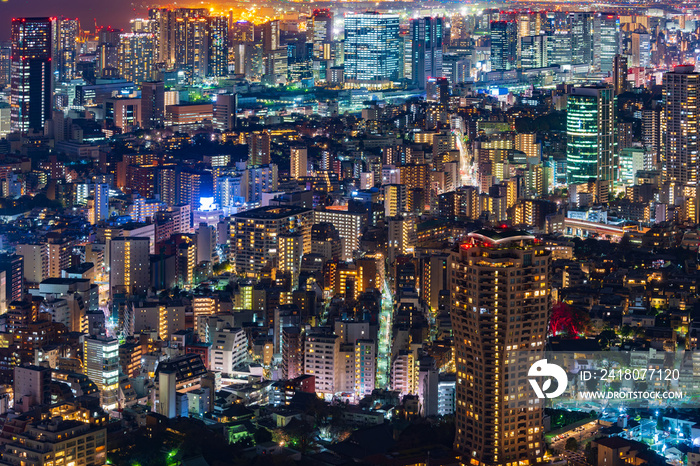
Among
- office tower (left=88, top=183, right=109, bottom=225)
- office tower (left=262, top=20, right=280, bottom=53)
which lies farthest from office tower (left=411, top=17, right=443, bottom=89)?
office tower (left=88, top=183, right=109, bottom=225)

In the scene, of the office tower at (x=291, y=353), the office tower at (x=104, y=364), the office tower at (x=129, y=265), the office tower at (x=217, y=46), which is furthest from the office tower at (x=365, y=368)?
the office tower at (x=217, y=46)

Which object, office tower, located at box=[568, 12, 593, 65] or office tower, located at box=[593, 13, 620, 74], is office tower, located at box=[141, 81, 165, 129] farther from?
office tower, located at box=[593, 13, 620, 74]

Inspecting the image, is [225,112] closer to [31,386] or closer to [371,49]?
[371,49]

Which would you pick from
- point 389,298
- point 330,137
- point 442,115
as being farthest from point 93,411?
point 442,115

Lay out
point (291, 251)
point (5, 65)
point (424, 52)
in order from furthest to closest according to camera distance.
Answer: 1. point (424, 52)
2. point (5, 65)
3. point (291, 251)

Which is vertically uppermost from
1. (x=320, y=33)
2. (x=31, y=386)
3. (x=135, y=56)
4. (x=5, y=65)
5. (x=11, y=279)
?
(x=320, y=33)

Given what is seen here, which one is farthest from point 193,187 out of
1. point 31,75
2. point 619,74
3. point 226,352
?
point 619,74

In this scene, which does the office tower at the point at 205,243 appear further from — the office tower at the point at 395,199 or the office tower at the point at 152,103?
the office tower at the point at 152,103
